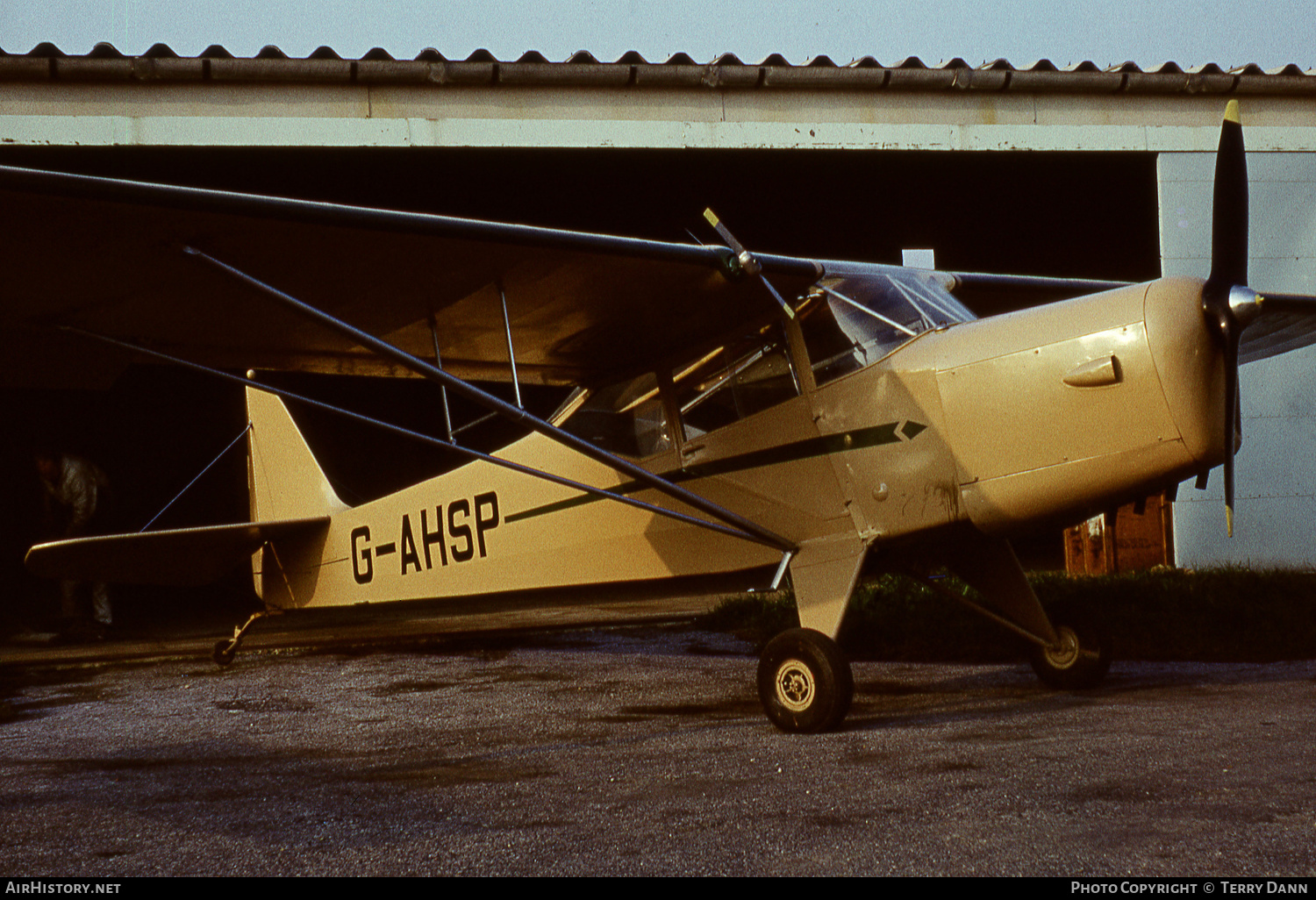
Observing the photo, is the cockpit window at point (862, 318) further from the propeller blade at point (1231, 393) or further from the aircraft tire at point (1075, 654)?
the aircraft tire at point (1075, 654)

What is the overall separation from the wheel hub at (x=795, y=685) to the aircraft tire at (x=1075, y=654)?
59.1 inches

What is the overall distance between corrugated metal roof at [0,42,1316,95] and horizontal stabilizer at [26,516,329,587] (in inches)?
127

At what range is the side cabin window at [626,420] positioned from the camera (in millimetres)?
5387

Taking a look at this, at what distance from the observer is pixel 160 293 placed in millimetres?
4293

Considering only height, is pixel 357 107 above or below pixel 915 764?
above

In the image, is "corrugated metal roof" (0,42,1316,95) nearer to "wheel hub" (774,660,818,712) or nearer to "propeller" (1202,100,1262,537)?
"propeller" (1202,100,1262,537)

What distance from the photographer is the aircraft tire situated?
4801 millimetres

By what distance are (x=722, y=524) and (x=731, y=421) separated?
0.52 meters

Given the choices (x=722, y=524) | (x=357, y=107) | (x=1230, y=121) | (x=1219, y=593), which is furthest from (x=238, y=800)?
(x=1219, y=593)

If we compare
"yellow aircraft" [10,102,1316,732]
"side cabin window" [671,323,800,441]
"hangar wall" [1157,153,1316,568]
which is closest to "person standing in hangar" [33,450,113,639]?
"yellow aircraft" [10,102,1316,732]

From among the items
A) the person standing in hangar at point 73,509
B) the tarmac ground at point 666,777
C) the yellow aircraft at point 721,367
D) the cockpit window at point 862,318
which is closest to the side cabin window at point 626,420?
the yellow aircraft at point 721,367
